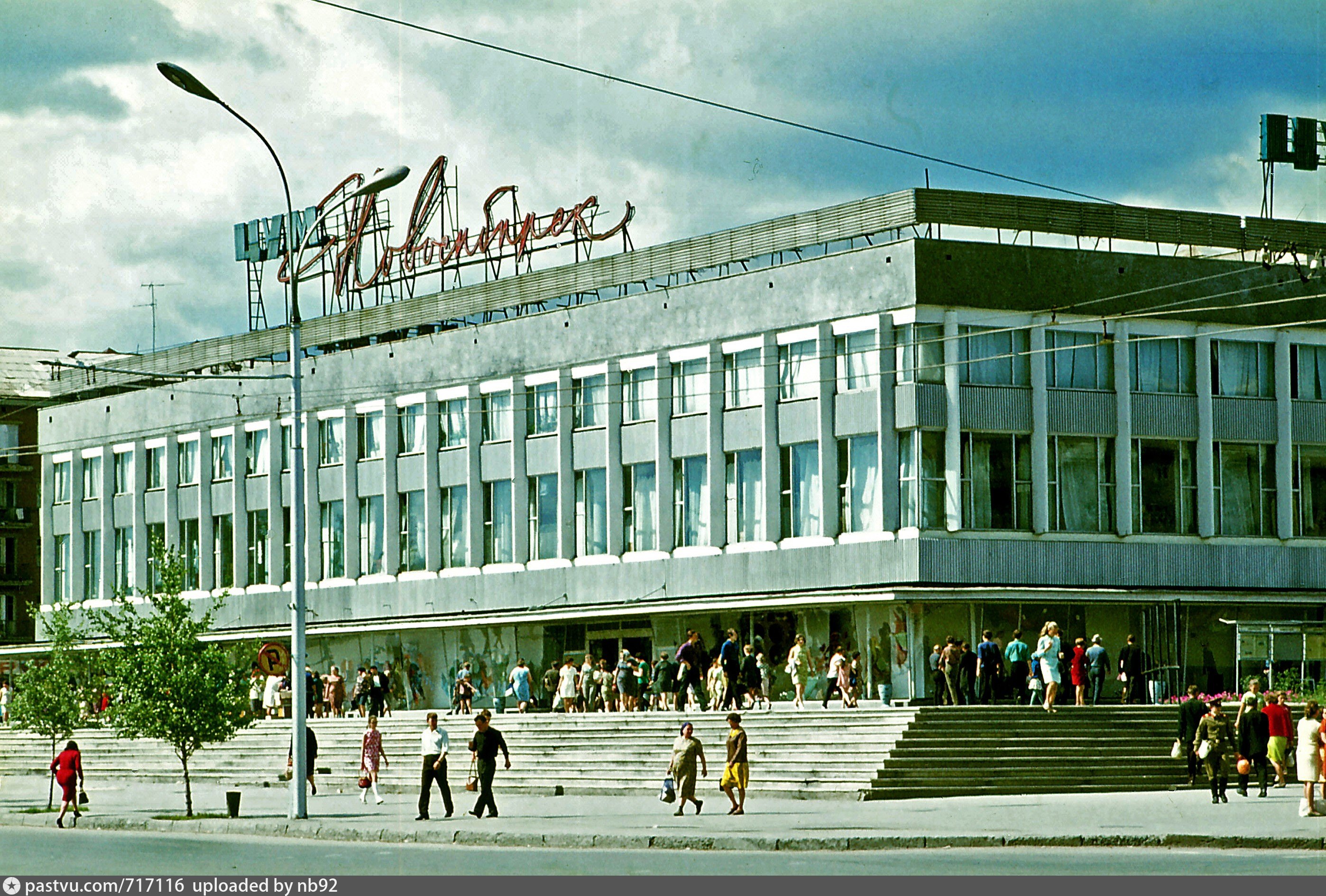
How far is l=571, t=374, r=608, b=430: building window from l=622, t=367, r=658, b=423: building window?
653mm

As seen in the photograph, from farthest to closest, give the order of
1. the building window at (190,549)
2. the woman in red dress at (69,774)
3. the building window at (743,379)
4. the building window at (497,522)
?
the building window at (190,549), the building window at (497,522), the building window at (743,379), the woman in red dress at (69,774)

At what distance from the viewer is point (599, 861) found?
21578 mm

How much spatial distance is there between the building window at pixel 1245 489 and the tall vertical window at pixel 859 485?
348 inches

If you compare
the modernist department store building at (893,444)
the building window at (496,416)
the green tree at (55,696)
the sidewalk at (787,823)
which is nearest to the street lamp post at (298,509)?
the sidewalk at (787,823)

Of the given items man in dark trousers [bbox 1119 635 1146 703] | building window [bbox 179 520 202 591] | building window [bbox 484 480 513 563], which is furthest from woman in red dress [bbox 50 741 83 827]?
building window [bbox 179 520 202 591]

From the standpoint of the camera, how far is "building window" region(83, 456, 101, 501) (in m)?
70.5

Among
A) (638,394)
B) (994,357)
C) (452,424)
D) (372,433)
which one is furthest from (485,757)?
(372,433)

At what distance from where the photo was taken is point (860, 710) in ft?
120

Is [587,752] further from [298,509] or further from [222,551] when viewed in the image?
[222,551]

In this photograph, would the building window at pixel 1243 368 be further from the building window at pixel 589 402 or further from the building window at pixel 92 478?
the building window at pixel 92 478

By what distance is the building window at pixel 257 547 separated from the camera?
6397 cm

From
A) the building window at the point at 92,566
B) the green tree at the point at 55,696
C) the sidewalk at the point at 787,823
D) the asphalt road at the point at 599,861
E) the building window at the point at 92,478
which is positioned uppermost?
the building window at the point at 92,478

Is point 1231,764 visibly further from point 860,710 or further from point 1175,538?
point 1175,538

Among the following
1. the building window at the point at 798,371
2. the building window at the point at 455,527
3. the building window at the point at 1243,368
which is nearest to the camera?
the building window at the point at 798,371
